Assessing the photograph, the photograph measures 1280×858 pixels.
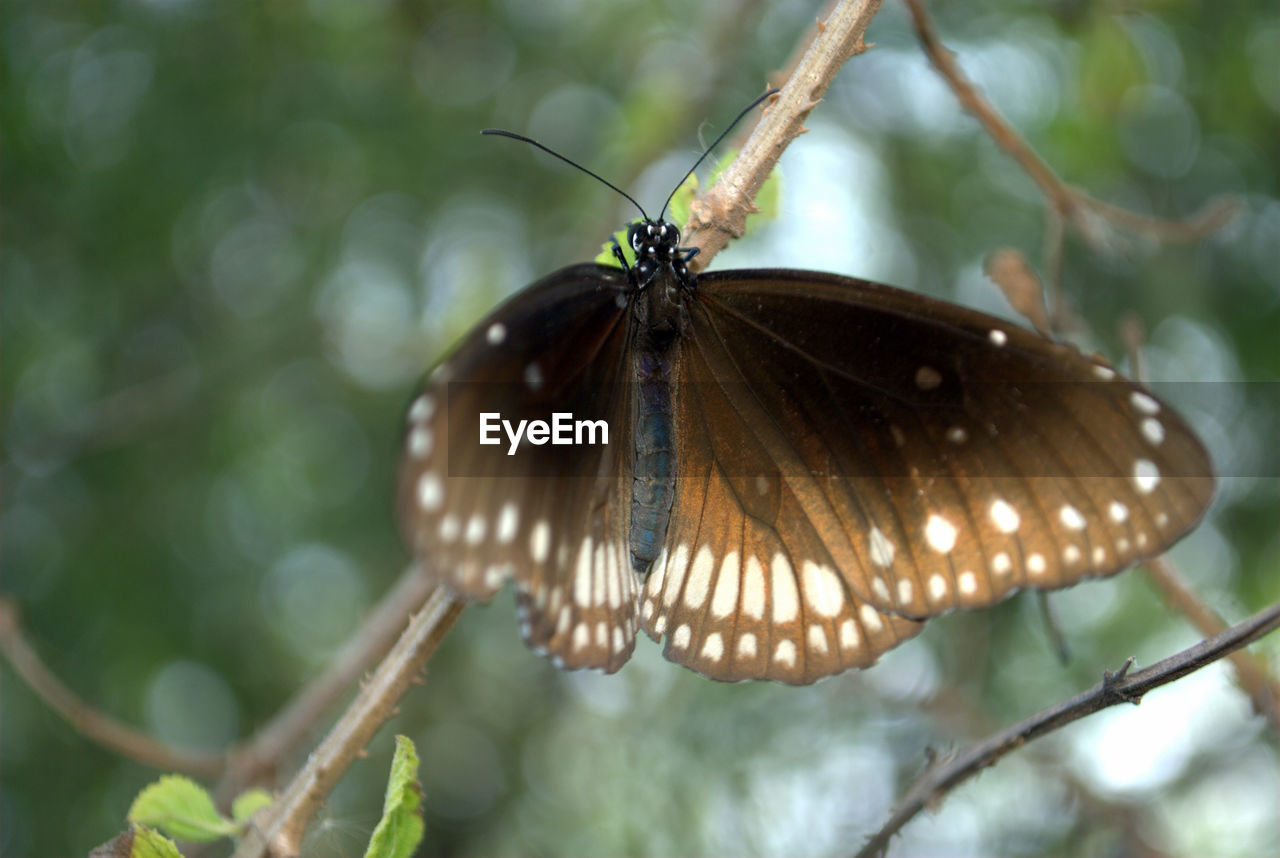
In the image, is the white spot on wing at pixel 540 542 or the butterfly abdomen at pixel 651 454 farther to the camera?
the butterfly abdomen at pixel 651 454

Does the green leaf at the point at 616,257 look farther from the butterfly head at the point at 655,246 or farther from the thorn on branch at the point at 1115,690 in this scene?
the thorn on branch at the point at 1115,690

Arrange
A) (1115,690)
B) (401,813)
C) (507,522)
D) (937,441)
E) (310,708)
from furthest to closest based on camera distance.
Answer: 1. (310,708)
2. (937,441)
3. (507,522)
4. (401,813)
5. (1115,690)

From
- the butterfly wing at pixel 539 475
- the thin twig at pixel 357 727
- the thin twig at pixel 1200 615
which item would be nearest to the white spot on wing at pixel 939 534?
the thin twig at pixel 1200 615

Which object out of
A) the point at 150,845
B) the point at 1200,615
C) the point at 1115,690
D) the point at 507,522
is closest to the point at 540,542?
the point at 507,522

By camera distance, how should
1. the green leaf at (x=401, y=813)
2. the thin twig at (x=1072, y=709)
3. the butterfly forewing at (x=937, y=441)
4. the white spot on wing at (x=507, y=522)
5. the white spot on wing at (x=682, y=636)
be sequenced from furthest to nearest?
the white spot on wing at (x=682, y=636)
the butterfly forewing at (x=937, y=441)
the white spot on wing at (x=507, y=522)
the green leaf at (x=401, y=813)
the thin twig at (x=1072, y=709)

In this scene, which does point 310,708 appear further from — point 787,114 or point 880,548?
point 787,114

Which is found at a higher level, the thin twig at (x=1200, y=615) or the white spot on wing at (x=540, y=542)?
the thin twig at (x=1200, y=615)

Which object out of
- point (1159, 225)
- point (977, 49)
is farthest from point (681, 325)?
point (977, 49)
